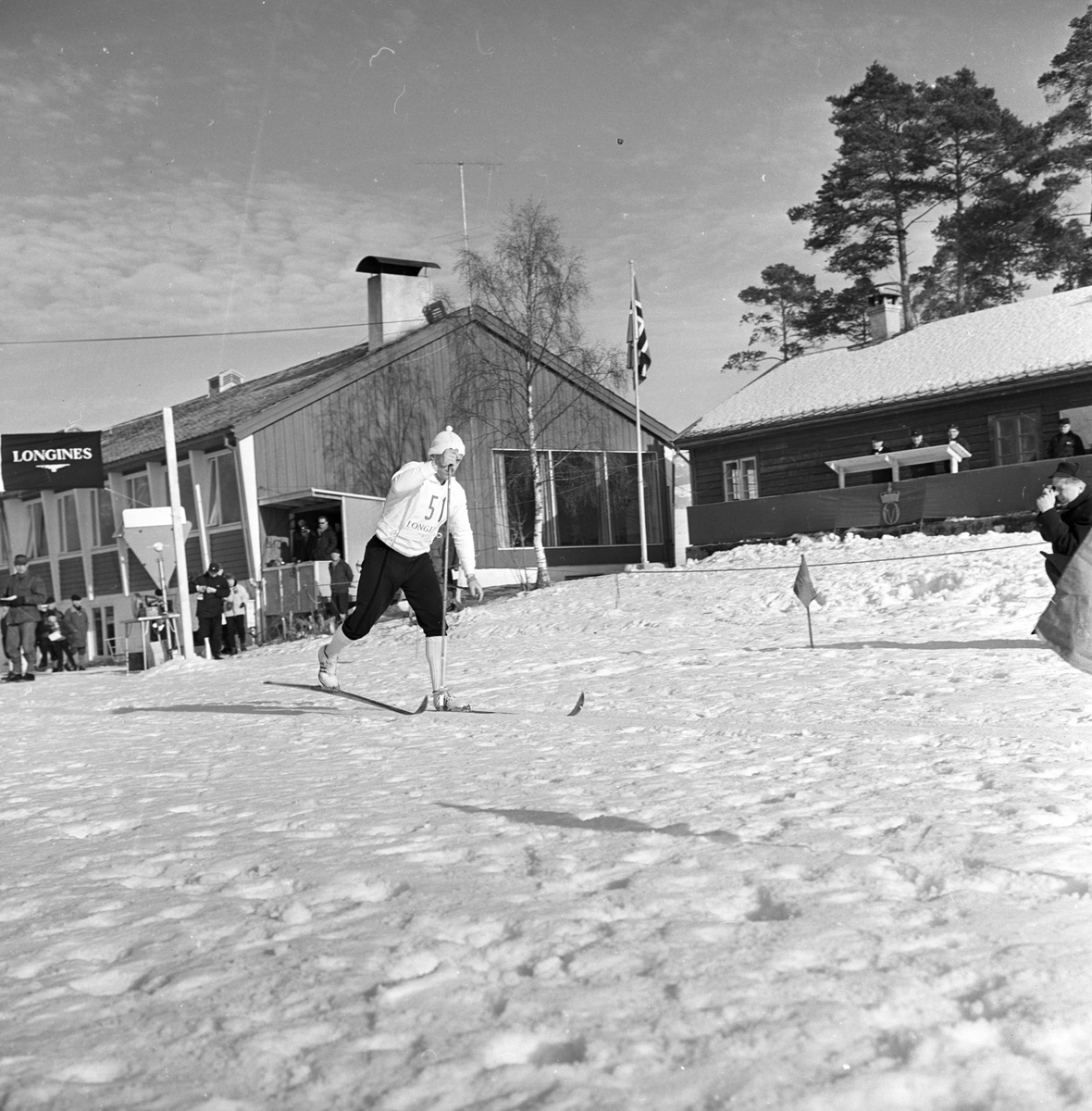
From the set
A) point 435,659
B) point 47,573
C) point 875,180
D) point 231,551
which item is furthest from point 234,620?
point 875,180

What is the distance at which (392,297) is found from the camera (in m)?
31.4

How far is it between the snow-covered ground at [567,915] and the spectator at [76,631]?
19.2 m

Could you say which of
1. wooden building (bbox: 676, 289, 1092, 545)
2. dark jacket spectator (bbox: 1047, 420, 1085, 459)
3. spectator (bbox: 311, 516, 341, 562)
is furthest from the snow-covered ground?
spectator (bbox: 311, 516, 341, 562)

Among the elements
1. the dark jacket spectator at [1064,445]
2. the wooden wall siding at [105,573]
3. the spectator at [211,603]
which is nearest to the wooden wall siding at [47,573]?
the wooden wall siding at [105,573]

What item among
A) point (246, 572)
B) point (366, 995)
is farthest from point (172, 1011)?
point (246, 572)

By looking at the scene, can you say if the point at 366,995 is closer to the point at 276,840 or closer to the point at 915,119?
the point at 276,840

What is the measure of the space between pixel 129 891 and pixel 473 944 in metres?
1.36

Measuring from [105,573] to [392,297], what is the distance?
407 inches

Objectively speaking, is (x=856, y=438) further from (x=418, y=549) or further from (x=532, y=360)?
(x=418, y=549)

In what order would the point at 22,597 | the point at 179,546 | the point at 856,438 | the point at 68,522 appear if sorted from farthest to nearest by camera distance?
the point at 68,522
the point at 856,438
the point at 179,546
the point at 22,597

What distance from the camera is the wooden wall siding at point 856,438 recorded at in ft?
86.0

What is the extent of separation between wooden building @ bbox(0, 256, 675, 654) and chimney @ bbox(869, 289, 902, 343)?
281 inches

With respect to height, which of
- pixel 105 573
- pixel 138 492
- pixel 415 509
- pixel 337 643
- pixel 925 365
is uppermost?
pixel 925 365

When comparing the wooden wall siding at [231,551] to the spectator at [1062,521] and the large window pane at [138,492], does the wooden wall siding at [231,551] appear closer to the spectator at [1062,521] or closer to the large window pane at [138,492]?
the large window pane at [138,492]
